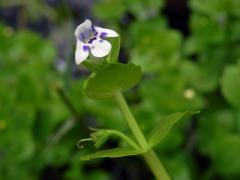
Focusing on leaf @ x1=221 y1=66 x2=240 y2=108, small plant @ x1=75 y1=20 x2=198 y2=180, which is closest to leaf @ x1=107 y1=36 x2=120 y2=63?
small plant @ x1=75 y1=20 x2=198 y2=180

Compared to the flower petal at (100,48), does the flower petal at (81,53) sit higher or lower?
lower

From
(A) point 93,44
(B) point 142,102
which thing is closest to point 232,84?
(B) point 142,102

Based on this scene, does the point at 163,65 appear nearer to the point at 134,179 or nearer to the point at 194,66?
the point at 194,66

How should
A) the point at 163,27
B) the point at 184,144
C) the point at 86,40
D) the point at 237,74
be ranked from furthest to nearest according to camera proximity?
the point at 163,27
the point at 184,144
the point at 237,74
the point at 86,40

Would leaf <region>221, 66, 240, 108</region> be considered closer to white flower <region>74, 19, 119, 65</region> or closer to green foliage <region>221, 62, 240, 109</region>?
green foliage <region>221, 62, 240, 109</region>

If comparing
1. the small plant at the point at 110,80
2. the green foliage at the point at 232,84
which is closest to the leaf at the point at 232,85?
the green foliage at the point at 232,84

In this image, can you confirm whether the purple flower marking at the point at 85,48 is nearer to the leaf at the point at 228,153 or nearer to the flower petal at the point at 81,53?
the flower petal at the point at 81,53

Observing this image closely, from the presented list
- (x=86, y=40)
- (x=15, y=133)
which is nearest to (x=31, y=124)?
(x=15, y=133)

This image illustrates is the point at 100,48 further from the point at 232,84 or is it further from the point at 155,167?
the point at 232,84
